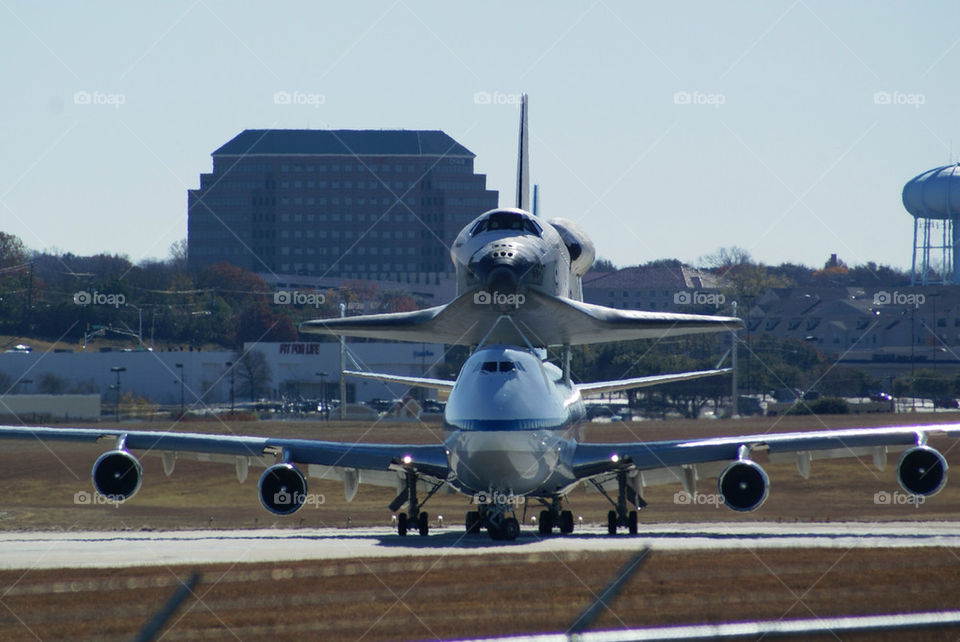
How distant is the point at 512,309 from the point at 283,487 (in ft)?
26.3

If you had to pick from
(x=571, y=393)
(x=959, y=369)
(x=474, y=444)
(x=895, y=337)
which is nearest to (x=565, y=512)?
(x=571, y=393)

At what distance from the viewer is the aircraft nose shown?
33562 millimetres

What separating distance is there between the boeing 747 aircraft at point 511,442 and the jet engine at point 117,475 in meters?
0.04

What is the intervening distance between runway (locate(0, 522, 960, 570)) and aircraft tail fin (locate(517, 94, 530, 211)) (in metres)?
13.2

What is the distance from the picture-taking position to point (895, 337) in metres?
143

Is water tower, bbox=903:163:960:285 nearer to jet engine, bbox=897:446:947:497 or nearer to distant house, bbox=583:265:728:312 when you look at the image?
distant house, bbox=583:265:728:312

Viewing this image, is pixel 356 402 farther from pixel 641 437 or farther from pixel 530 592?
pixel 530 592

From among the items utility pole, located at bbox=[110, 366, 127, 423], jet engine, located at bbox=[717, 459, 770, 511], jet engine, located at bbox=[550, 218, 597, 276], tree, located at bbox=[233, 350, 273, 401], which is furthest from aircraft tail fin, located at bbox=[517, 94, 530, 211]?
tree, located at bbox=[233, 350, 273, 401]

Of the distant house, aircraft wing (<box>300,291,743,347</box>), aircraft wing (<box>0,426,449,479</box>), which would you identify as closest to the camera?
aircraft wing (<box>300,291,743,347</box>)

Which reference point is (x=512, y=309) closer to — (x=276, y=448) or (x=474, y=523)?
(x=474, y=523)

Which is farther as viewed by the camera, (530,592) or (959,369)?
(959,369)

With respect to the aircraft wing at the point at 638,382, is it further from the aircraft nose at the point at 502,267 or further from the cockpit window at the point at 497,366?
the cockpit window at the point at 497,366

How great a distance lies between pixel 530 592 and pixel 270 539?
45.5 feet

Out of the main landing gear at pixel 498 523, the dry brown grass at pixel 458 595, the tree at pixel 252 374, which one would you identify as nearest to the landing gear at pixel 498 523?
the main landing gear at pixel 498 523
